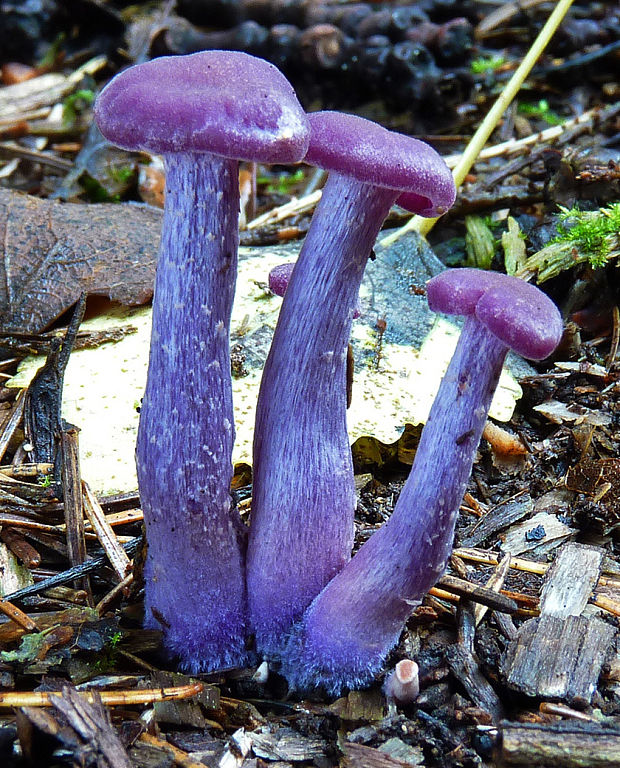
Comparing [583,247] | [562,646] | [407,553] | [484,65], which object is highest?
[484,65]

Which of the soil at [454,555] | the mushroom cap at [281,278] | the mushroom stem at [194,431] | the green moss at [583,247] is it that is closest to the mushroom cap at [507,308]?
the mushroom cap at [281,278]

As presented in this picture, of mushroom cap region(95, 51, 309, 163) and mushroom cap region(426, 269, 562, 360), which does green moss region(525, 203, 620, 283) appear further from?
mushroom cap region(95, 51, 309, 163)

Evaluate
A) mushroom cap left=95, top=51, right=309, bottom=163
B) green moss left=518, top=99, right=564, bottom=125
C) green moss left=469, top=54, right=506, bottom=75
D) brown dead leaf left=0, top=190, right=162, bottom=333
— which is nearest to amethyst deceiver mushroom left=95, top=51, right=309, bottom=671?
mushroom cap left=95, top=51, right=309, bottom=163

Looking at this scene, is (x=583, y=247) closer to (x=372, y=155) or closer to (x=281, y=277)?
(x=281, y=277)

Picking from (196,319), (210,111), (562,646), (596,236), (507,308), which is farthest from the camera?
(596,236)

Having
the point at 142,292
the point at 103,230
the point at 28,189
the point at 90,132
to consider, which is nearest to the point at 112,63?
the point at 90,132

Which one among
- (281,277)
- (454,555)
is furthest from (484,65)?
(454,555)
